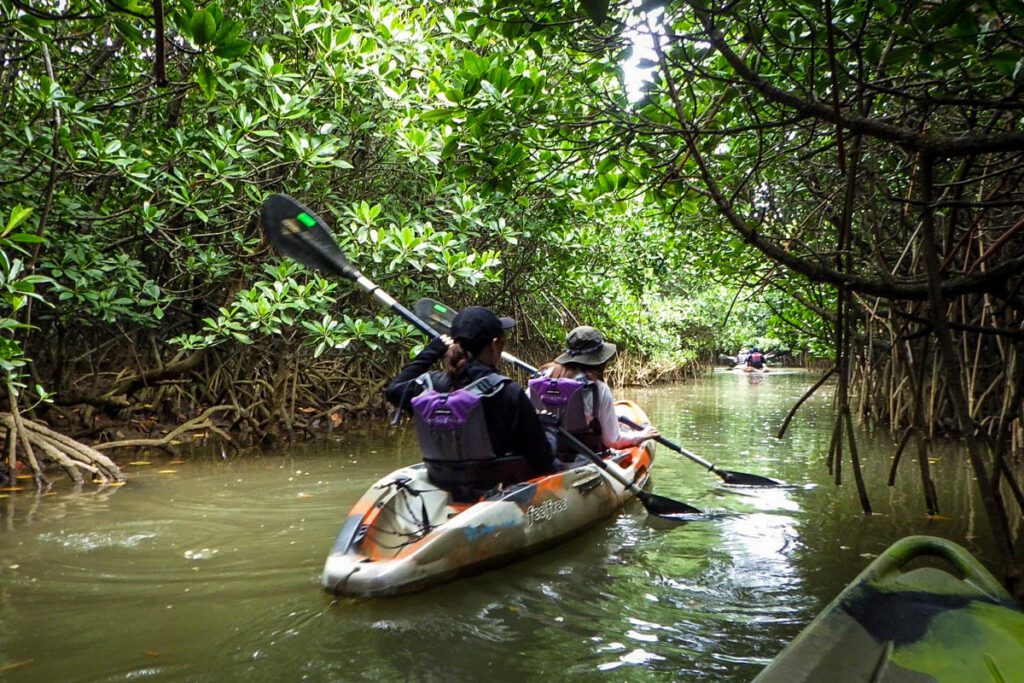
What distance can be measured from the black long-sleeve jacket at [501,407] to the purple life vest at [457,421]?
1.7 inches

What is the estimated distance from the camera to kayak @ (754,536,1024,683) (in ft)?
3.76

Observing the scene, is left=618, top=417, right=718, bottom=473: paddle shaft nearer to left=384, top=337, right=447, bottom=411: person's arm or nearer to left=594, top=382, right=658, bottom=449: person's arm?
left=594, top=382, right=658, bottom=449: person's arm

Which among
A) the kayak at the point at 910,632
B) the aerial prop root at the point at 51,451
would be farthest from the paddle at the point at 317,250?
the kayak at the point at 910,632

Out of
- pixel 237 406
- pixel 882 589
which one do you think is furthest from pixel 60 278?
pixel 882 589

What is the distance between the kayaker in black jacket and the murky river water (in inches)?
20.6

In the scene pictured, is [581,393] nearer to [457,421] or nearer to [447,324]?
[447,324]

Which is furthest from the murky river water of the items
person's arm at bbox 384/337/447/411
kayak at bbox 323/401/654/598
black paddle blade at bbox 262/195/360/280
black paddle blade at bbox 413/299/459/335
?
black paddle blade at bbox 262/195/360/280

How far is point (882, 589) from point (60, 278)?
5960 mm

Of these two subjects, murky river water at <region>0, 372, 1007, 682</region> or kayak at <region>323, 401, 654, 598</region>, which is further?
kayak at <region>323, 401, 654, 598</region>

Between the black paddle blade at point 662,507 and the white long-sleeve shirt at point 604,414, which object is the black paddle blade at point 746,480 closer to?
the black paddle blade at point 662,507

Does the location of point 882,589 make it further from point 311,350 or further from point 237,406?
point 311,350

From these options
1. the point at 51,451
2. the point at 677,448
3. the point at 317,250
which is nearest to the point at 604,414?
the point at 677,448

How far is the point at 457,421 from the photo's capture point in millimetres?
3287

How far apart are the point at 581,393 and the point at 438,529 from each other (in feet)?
5.96
